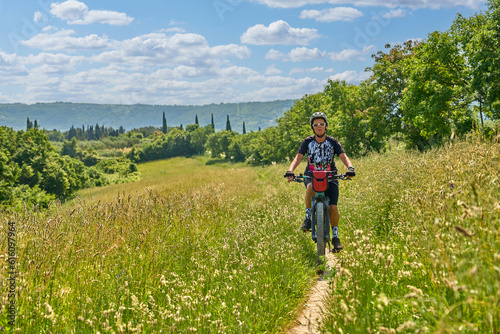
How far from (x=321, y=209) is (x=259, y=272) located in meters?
1.92

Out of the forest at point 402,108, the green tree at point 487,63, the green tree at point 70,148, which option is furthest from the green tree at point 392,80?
the green tree at point 70,148

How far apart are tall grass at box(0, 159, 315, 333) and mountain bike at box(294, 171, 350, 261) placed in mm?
420

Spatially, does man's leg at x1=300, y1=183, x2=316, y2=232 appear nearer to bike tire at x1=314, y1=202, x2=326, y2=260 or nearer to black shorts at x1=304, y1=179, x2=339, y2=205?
black shorts at x1=304, y1=179, x2=339, y2=205

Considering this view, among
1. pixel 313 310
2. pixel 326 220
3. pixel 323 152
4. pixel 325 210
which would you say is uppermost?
pixel 323 152

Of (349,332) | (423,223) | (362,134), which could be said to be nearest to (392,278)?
(423,223)

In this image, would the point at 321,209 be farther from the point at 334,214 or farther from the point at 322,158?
the point at 322,158

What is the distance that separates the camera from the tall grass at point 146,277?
342cm

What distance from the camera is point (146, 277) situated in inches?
186

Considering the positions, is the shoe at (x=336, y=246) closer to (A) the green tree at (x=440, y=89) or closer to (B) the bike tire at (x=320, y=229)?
(B) the bike tire at (x=320, y=229)

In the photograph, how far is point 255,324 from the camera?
3775 mm

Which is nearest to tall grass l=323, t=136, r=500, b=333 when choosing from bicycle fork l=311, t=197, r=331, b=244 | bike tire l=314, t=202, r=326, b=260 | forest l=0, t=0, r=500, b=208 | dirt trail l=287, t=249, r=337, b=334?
dirt trail l=287, t=249, r=337, b=334

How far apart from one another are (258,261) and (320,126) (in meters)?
2.91

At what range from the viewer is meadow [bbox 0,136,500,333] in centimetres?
236

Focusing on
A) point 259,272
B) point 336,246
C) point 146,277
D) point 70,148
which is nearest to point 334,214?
point 336,246
